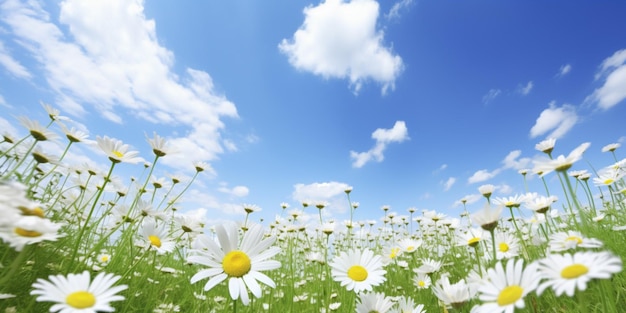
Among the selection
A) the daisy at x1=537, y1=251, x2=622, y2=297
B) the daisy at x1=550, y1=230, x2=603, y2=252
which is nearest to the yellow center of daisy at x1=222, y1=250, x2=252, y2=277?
the daisy at x1=537, y1=251, x2=622, y2=297

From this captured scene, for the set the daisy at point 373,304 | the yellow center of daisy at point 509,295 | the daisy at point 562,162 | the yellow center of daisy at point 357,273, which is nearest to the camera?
the yellow center of daisy at point 509,295

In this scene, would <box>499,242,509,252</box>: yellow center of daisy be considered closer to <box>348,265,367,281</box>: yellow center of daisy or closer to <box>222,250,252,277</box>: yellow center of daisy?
<box>348,265,367,281</box>: yellow center of daisy

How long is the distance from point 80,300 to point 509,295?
1308mm

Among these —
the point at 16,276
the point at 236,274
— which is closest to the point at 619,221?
the point at 236,274

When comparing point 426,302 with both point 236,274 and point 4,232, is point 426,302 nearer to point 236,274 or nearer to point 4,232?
point 236,274

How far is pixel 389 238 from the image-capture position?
21.9ft

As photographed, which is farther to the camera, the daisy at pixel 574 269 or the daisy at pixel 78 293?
the daisy at pixel 78 293

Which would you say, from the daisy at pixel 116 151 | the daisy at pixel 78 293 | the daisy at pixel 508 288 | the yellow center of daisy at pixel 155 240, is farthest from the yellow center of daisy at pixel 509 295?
the daisy at pixel 116 151

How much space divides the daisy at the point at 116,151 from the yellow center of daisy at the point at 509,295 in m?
2.15

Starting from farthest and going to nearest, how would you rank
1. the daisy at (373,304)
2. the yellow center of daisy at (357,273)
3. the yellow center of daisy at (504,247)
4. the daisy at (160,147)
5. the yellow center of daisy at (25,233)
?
the daisy at (160,147), the yellow center of daisy at (504,247), the yellow center of daisy at (357,273), the daisy at (373,304), the yellow center of daisy at (25,233)

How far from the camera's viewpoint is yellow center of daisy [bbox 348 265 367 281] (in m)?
1.94

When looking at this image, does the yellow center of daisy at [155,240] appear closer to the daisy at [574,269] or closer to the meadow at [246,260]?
the meadow at [246,260]

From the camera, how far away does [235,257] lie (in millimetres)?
1509

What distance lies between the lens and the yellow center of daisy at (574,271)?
0.99 meters
